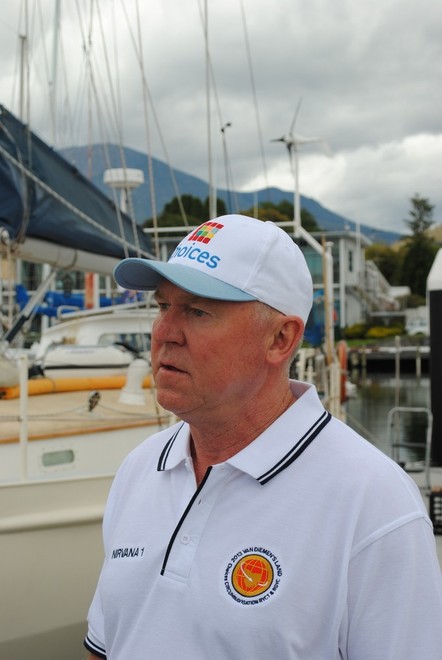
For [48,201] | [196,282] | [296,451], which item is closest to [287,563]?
[296,451]

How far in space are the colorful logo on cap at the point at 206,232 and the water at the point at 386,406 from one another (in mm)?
18128

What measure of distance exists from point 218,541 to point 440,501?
510 centimetres

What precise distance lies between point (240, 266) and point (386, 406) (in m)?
31.4

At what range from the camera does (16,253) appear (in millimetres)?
7129

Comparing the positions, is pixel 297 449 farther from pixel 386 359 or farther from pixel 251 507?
pixel 386 359

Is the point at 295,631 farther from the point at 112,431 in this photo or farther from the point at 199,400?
the point at 112,431

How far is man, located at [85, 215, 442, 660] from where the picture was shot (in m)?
1.43

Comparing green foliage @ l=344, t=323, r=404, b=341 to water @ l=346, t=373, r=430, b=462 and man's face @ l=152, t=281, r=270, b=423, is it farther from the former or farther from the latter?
man's face @ l=152, t=281, r=270, b=423

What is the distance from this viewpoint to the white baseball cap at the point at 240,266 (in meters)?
1.63

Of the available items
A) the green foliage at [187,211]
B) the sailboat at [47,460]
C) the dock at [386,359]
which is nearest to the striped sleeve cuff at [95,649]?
the sailboat at [47,460]

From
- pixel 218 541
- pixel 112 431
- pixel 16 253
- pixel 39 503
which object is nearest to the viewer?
pixel 218 541

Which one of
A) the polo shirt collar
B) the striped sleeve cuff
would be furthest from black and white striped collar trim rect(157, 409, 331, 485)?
the striped sleeve cuff

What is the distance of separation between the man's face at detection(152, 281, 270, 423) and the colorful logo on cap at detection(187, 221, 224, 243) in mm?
128

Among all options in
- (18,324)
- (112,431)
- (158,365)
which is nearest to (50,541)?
(112,431)
